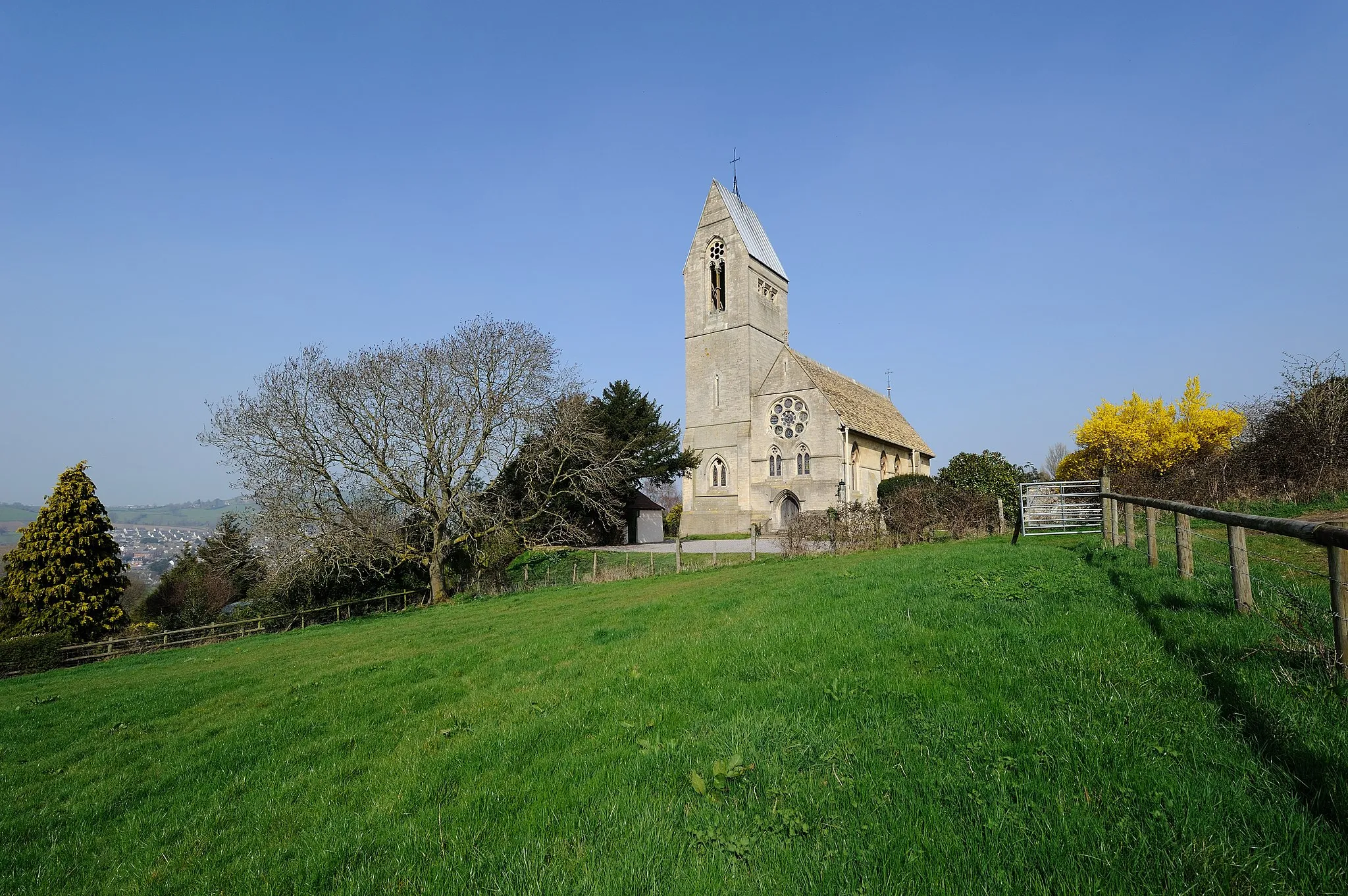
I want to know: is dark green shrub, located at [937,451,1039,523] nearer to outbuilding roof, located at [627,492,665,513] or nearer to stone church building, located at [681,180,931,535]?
stone church building, located at [681,180,931,535]

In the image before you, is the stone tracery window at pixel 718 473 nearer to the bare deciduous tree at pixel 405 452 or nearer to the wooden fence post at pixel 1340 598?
the bare deciduous tree at pixel 405 452

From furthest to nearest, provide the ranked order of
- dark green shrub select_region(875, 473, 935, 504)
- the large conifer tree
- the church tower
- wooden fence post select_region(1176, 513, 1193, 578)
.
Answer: the church tower
dark green shrub select_region(875, 473, 935, 504)
the large conifer tree
wooden fence post select_region(1176, 513, 1193, 578)

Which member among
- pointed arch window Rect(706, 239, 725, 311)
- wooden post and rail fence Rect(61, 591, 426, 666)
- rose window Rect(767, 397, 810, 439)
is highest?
pointed arch window Rect(706, 239, 725, 311)

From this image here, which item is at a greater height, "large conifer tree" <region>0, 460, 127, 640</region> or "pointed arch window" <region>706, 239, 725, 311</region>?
"pointed arch window" <region>706, 239, 725, 311</region>

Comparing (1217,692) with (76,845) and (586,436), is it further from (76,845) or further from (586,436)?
(586,436)

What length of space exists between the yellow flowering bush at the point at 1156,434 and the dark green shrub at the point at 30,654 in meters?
38.4

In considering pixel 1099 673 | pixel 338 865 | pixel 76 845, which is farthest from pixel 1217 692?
pixel 76 845

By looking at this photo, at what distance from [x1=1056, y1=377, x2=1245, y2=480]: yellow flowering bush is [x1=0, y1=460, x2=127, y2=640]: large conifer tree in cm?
4275

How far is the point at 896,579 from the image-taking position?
29.7 ft

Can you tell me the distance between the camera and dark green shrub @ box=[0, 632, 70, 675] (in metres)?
19.5

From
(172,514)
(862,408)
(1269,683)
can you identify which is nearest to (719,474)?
(862,408)

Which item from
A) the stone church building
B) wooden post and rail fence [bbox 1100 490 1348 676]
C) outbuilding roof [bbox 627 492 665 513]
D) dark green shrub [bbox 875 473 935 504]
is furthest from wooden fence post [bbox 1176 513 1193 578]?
outbuilding roof [bbox 627 492 665 513]

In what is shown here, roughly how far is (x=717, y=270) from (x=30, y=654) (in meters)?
36.8

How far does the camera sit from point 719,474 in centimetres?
3922
